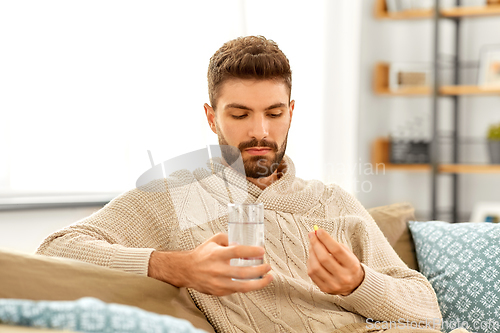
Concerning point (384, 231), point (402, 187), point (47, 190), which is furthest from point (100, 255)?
point (402, 187)

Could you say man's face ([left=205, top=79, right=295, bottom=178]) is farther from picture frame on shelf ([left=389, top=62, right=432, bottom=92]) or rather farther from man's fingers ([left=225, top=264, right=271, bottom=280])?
picture frame on shelf ([left=389, top=62, right=432, bottom=92])

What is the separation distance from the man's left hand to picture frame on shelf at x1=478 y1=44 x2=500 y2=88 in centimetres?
294

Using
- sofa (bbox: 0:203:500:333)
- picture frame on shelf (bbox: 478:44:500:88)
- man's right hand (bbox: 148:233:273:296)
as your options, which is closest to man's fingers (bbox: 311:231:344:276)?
man's right hand (bbox: 148:233:273:296)

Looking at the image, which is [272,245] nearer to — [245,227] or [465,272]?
[245,227]

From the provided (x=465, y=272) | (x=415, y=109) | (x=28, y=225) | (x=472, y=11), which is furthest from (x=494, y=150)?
(x=28, y=225)

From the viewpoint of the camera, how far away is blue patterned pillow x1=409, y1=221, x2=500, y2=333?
4.66 ft

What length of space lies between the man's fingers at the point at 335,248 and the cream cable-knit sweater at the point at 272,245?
4.0 inches

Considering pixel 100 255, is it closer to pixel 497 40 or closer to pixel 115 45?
pixel 115 45

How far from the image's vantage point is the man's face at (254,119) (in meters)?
1.43

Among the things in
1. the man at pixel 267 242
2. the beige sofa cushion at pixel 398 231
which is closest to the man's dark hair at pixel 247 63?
the man at pixel 267 242

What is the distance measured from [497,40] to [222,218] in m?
3.17

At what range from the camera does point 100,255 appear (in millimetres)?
1111

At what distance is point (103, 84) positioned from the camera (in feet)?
7.93

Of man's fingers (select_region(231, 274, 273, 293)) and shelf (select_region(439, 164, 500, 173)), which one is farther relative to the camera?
shelf (select_region(439, 164, 500, 173))
